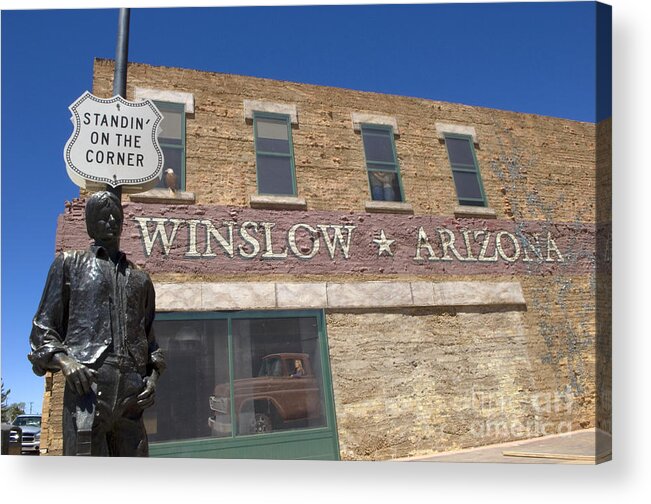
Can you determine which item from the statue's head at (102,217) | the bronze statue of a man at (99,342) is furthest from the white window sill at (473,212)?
the statue's head at (102,217)

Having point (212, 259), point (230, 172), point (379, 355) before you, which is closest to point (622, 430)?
point (379, 355)

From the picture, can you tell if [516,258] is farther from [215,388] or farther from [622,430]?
[215,388]

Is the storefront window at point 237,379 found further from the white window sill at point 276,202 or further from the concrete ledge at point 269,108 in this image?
the concrete ledge at point 269,108

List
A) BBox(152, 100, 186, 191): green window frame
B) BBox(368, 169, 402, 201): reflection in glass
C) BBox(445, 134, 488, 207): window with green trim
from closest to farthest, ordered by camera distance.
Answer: BBox(152, 100, 186, 191): green window frame → BBox(368, 169, 402, 201): reflection in glass → BBox(445, 134, 488, 207): window with green trim

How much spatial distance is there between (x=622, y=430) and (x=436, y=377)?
2.75m

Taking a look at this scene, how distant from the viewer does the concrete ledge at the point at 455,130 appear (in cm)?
1030

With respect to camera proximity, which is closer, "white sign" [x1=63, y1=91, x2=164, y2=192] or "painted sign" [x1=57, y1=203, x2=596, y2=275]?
"white sign" [x1=63, y1=91, x2=164, y2=192]

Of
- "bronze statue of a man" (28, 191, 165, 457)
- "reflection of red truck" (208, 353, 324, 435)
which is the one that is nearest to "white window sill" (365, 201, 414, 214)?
"reflection of red truck" (208, 353, 324, 435)

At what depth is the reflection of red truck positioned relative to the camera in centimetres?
815

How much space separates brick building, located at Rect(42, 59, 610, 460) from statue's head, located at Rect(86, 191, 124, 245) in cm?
412

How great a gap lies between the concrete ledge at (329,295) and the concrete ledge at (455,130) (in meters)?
2.58

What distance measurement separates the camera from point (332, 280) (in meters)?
8.99

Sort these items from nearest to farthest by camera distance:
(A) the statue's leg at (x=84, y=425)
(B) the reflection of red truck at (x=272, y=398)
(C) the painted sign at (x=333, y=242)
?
(A) the statue's leg at (x=84, y=425) < (B) the reflection of red truck at (x=272, y=398) < (C) the painted sign at (x=333, y=242)

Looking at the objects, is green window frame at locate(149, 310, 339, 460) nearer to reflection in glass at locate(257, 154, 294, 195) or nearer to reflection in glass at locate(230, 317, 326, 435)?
reflection in glass at locate(230, 317, 326, 435)
